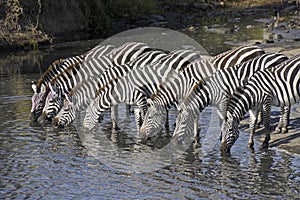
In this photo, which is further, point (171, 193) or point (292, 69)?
point (292, 69)

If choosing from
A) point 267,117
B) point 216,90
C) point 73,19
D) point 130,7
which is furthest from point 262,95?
point 130,7

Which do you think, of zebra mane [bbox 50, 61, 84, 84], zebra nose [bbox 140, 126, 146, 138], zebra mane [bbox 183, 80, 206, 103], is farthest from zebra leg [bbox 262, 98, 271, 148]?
zebra mane [bbox 50, 61, 84, 84]

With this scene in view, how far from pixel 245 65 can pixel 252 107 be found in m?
1.23

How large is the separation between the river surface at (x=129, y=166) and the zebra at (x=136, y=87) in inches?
22.5

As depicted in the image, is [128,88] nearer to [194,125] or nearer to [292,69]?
[194,125]

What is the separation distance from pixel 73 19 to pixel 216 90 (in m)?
20.8

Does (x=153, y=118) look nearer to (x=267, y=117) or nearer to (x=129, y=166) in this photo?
(x=129, y=166)

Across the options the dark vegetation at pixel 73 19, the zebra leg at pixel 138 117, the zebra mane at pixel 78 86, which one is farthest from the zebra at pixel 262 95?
the dark vegetation at pixel 73 19

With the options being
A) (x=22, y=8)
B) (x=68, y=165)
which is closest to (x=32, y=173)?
(x=68, y=165)

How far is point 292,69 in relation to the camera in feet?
34.3

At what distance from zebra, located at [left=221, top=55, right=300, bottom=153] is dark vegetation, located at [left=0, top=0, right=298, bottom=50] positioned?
717 inches

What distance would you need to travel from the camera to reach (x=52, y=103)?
41.7ft

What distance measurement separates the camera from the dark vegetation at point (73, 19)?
27609 mm

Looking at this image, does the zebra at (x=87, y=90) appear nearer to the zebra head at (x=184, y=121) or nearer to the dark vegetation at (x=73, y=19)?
the zebra head at (x=184, y=121)
